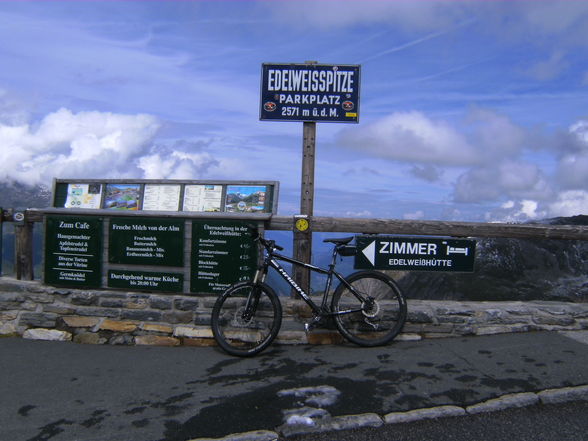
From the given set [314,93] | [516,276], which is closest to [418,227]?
[314,93]

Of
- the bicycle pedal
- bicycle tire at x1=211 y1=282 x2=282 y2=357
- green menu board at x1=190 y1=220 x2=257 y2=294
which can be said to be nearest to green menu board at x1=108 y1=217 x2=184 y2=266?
green menu board at x1=190 y1=220 x2=257 y2=294

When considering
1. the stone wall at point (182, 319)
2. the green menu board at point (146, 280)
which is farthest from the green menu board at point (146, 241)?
the stone wall at point (182, 319)

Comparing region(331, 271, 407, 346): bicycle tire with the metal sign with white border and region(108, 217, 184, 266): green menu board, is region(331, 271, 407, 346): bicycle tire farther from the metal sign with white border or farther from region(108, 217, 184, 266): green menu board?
region(108, 217, 184, 266): green menu board

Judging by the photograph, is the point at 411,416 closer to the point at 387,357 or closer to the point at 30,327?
the point at 387,357

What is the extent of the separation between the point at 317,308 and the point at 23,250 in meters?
4.34

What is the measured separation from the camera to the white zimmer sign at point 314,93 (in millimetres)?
6047

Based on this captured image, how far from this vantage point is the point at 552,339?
222 inches

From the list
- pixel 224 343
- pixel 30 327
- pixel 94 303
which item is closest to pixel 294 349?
pixel 224 343

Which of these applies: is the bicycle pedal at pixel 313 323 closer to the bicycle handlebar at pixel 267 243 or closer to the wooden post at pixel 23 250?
the bicycle handlebar at pixel 267 243

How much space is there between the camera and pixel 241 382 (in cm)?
445

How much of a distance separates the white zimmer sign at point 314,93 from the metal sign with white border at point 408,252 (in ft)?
5.48

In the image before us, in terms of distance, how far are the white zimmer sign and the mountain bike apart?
1.69 metres

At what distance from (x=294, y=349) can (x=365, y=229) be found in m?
1.78

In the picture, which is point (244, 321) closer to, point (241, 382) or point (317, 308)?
point (317, 308)
